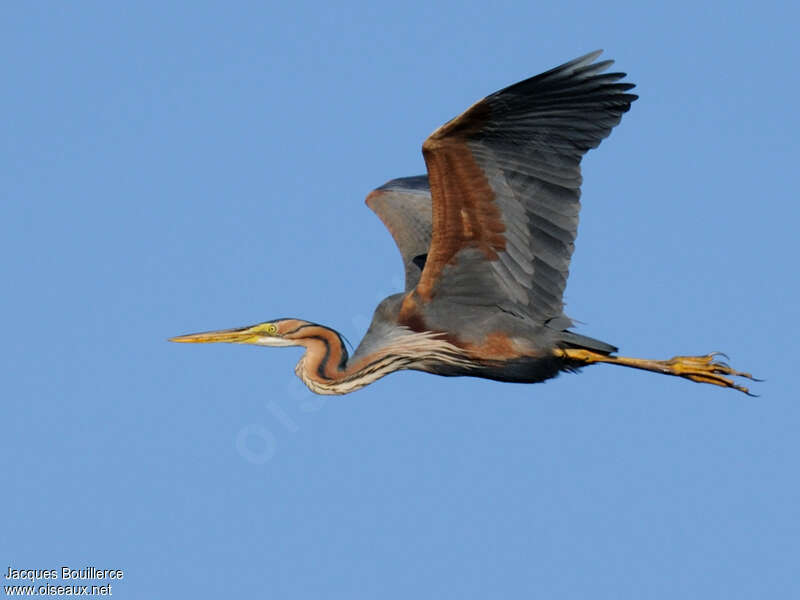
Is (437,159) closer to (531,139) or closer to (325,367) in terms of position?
(531,139)

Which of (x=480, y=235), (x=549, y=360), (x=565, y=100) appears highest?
(x=565, y=100)

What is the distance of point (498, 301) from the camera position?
11.1 meters

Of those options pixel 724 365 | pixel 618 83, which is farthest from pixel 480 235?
pixel 724 365

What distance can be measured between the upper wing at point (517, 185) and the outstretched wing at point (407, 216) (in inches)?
61.5

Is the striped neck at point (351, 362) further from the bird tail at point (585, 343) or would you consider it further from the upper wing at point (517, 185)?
the bird tail at point (585, 343)

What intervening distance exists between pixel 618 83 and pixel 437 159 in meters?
1.52

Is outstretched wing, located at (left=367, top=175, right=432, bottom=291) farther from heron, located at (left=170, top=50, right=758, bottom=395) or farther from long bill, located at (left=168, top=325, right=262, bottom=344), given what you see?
long bill, located at (left=168, top=325, right=262, bottom=344)

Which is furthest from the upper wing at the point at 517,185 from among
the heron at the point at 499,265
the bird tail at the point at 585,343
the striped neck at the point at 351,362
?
the striped neck at the point at 351,362

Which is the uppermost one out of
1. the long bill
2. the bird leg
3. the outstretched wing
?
the outstretched wing

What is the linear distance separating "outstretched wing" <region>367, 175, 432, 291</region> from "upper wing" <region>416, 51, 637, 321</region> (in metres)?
1.56

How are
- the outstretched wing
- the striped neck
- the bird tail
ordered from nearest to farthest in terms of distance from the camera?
1. the bird tail
2. the striped neck
3. the outstretched wing

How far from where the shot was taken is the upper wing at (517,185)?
Result: 1010 cm

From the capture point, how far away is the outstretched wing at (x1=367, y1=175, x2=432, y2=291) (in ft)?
42.4

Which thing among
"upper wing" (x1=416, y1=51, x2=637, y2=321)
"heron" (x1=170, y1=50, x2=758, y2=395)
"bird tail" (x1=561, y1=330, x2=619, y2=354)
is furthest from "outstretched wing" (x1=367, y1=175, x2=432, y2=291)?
→ "bird tail" (x1=561, y1=330, x2=619, y2=354)
